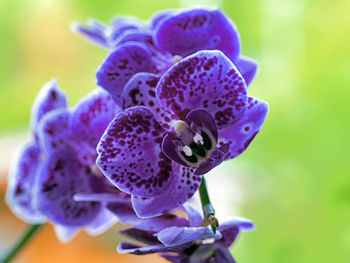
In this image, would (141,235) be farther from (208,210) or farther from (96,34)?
(96,34)

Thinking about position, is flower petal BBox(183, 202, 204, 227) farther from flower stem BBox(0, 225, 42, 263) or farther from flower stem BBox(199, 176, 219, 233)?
flower stem BBox(0, 225, 42, 263)

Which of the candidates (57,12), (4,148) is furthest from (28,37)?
(4,148)

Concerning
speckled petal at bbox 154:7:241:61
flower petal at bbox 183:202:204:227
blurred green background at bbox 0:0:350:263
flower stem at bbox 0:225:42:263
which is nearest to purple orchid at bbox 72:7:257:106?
speckled petal at bbox 154:7:241:61

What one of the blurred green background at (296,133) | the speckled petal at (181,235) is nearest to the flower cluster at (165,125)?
the speckled petal at (181,235)

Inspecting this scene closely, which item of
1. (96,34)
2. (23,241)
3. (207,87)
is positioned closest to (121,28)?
(96,34)

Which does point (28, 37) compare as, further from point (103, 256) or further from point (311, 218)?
point (311, 218)

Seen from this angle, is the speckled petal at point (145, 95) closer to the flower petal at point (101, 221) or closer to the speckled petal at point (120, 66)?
the speckled petal at point (120, 66)
